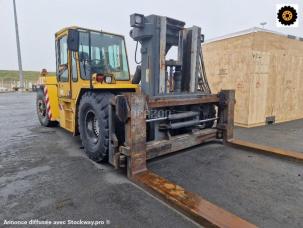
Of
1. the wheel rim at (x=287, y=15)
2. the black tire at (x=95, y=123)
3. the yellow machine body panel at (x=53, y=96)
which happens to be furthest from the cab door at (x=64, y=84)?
the wheel rim at (x=287, y=15)

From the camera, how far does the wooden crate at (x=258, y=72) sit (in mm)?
6574

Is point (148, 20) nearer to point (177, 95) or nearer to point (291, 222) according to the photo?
point (177, 95)

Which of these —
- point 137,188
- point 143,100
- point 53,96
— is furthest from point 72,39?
point 137,188

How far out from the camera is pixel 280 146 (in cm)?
482

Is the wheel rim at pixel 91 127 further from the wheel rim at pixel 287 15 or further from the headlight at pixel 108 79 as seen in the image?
the wheel rim at pixel 287 15

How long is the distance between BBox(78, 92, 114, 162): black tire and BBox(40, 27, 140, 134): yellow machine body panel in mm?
188

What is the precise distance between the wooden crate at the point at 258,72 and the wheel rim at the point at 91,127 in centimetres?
471

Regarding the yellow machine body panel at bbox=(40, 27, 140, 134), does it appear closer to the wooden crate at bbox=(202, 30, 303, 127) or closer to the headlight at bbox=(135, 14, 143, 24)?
the headlight at bbox=(135, 14, 143, 24)

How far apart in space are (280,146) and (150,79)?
3296 mm

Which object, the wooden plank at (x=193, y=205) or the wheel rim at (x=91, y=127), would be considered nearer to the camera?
the wooden plank at (x=193, y=205)

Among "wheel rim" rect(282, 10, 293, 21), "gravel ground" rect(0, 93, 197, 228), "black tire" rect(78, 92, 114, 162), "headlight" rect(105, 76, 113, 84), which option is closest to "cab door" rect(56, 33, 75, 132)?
"black tire" rect(78, 92, 114, 162)

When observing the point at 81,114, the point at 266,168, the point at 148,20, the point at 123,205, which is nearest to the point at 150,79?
the point at 148,20

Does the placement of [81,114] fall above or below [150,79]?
below

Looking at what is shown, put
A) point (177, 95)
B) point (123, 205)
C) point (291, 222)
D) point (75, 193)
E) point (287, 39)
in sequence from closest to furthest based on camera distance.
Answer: point (291, 222) < point (123, 205) < point (75, 193) < point (177, 95) < point (287, 39)
